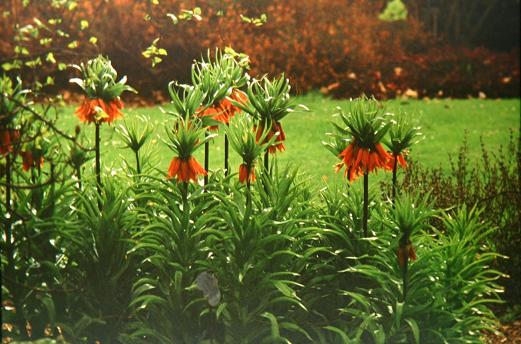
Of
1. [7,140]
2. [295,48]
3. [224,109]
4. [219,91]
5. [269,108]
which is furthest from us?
[295,48]

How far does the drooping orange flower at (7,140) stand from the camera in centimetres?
392

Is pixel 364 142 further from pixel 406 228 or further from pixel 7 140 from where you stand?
pixel 7 140

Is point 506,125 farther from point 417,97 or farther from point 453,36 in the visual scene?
point 453,36

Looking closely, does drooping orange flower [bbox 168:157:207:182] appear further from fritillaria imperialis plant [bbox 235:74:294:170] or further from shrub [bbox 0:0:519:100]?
shrub [bbox 0:0:519:100]

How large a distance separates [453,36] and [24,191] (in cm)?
1388

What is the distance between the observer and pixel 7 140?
3.98m

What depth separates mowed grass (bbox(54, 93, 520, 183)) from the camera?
28.6 ft

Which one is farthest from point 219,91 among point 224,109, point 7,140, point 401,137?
point 7,140

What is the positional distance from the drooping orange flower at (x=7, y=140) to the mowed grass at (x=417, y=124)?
3.52 metres

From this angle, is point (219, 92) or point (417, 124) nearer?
point (219, 92)

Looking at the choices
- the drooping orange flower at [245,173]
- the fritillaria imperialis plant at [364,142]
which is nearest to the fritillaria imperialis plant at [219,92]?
the drooping orange flower at [245,173]

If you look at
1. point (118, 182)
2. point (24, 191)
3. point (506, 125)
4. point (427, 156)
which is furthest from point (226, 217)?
point (506, 125)

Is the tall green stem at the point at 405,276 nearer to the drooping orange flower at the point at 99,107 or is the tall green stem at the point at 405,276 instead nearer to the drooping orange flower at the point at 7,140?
the drooping orange flower at the point at 99,107

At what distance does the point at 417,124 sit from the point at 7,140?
7.32 m
